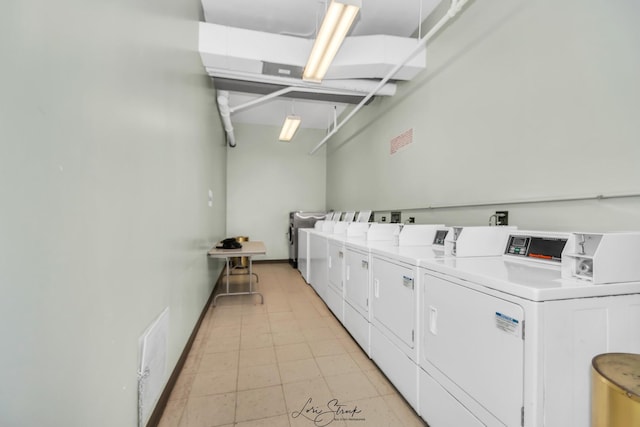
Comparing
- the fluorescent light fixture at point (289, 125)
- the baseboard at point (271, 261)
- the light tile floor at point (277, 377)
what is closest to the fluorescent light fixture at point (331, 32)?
the fluorescent light fixture at point (289, 125)

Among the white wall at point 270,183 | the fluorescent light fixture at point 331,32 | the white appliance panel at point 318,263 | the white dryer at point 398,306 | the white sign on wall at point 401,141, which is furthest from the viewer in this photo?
the white wall at point 270,183

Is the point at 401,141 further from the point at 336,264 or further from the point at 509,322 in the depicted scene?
the point at 509,322

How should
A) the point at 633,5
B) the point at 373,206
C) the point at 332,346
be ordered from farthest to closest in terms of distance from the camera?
the point at 373,206, the point at 332,346, the point at 633,5

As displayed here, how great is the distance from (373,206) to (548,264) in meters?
2.84

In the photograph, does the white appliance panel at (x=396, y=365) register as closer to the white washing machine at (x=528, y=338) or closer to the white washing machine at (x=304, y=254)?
the white washing machine at (x=528, y=338)

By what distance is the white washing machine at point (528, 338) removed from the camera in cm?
91

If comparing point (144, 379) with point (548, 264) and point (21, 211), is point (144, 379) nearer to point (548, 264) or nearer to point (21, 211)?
point (21, 211)

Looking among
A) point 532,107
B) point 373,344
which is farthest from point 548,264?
point 373,344

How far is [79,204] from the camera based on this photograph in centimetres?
85

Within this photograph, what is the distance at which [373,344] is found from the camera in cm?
208

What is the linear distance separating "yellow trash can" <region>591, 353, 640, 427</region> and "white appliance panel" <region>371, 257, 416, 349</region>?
2.46 feet

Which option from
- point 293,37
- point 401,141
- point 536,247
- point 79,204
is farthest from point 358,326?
point 293,37

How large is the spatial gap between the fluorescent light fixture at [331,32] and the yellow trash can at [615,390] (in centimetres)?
217

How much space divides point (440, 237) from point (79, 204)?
217cm
